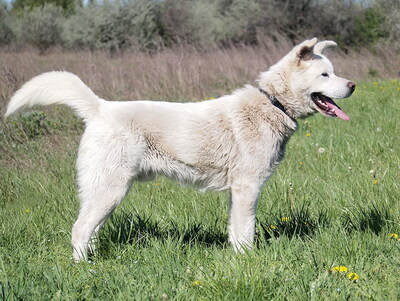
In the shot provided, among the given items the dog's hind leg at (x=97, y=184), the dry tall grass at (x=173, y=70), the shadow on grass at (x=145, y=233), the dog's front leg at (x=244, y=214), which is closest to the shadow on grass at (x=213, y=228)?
the shadow on grass at (x=145, y=233)

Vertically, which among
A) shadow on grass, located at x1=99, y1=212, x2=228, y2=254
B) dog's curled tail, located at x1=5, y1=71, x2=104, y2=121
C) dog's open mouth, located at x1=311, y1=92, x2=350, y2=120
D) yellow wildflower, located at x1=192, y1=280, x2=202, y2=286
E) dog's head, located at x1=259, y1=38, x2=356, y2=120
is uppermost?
dog's curled tail, located at x1=5, y1=71, x2=104, y2=121

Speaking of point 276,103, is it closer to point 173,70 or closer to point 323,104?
point 323,104

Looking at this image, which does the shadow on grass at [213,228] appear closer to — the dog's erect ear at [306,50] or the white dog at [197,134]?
the white dog at [197,134]

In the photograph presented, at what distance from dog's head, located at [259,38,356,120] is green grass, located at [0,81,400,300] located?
835 mm

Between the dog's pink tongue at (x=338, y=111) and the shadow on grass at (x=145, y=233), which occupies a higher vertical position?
the dog's pink tongue at (x=338, y=111)

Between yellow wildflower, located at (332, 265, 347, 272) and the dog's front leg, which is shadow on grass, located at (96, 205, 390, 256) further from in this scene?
yellow wildflower, located at (332, 265, 347, 272)

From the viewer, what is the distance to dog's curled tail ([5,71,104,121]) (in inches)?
143

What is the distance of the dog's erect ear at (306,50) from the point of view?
3.81 m

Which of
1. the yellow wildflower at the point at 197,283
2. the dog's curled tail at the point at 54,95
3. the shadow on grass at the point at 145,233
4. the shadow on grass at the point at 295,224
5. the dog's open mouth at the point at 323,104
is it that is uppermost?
the dog's curled tail at the point at 54,95

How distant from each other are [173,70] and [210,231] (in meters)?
6.72

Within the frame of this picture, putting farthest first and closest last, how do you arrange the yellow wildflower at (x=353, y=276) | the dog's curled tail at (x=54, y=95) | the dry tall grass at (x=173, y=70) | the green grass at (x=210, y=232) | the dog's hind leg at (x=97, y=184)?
1. the dry tall grass at (x=173, y=70)
2. the dog's curled tail at (x=54, y=95)
3. the dog's hind leg at (x=97, y=184)
4. the yellow wildflower at (x=353, y=276)
5. the green grass at (x=210, y=232)

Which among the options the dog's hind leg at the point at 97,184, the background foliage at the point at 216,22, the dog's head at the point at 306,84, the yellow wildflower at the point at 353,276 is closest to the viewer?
the yellow wildflower at the point at 353,276

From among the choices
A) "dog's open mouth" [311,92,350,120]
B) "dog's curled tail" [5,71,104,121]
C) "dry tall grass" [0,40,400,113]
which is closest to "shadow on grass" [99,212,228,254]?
"dog's curled tail" [5,71,104,121]

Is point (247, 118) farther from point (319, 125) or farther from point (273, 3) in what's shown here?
point (273, 3)
